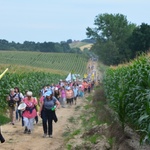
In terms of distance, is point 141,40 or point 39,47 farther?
point 39,47

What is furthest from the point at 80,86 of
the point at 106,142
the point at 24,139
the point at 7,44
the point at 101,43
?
the point at 7,44

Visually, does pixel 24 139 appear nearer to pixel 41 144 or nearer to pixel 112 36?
pixel 41 144

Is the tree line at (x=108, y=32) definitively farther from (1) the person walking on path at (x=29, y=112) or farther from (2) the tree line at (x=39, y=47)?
(1) the person walking on path at (x=29, y=112)

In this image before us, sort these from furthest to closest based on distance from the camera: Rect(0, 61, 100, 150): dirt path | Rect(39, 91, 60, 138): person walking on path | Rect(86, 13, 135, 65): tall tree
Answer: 1. Rect(86, 13, 135, 65): tall tree
2. Rect(39, 91, 60, 138): person walking on path
3. Rect(0, 61, 100, 150): dirt path

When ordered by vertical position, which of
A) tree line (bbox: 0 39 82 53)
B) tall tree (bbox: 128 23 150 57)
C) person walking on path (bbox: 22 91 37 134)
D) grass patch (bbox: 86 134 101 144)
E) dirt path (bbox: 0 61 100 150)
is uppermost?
tree line (bbox: 0 39 82 53)

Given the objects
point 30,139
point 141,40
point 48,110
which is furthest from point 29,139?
point 141,40

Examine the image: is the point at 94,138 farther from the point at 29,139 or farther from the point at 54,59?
the point at 54,59

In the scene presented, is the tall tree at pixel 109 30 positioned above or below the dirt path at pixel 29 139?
above

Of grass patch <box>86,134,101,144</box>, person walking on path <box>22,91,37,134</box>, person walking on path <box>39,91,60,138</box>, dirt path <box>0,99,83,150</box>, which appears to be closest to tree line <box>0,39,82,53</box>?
dirt path <box>0,99,83,150</box>

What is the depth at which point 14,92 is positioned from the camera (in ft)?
55.7

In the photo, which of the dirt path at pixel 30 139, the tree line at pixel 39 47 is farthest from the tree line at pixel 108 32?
the dirt path at pixel 30 139

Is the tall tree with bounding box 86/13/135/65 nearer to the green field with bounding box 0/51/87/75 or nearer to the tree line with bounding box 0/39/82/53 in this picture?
the green field with bounding box 0/51/87/75

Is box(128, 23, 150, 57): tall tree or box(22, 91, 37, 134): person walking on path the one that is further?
box(128, 23, 150, 57): tall tree

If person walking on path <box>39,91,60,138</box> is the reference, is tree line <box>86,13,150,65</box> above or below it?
above
